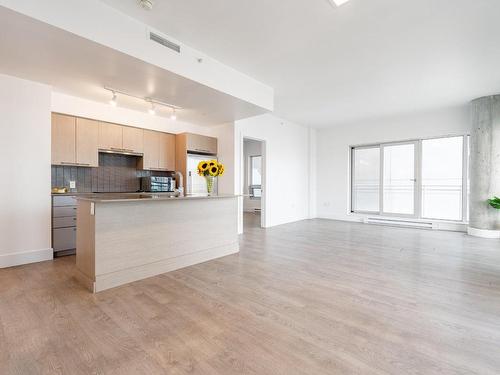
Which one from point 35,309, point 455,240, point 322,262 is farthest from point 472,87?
point 35,309

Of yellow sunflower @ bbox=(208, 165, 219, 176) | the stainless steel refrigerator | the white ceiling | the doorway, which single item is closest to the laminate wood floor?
yellow sunflower @ bbox=(208, 165, 219, 176)

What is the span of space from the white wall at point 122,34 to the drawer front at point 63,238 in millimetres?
2891

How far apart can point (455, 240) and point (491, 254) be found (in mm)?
1023

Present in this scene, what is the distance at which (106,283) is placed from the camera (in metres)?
2.60

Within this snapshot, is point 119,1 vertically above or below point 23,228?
above

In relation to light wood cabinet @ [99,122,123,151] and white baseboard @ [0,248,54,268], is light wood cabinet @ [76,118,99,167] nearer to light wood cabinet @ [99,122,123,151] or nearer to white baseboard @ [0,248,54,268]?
light wood cabinet @ [99,122,123,151]

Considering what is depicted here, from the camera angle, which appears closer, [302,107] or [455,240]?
[455,240]

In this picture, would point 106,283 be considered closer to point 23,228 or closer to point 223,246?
point 223,246

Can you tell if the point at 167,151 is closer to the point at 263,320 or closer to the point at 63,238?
the point at 63,238

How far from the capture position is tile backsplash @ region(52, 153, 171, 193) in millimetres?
4289

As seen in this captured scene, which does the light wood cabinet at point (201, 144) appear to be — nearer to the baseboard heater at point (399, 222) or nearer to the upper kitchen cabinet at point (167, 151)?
the upper kitchen cabinet at point (167, 151)

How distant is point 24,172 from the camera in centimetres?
348

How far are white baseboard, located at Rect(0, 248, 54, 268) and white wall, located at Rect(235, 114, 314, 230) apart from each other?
346cm

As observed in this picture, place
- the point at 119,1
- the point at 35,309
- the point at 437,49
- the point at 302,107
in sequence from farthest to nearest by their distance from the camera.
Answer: the point at 302,107 < the point at 437,49 < the point at 119,1 < the point at 35,309
